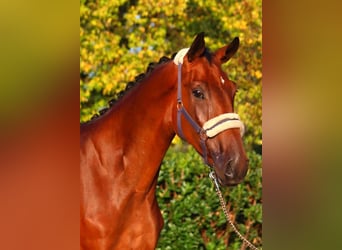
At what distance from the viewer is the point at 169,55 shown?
13.9 feet

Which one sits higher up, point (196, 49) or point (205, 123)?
point (196, 49)

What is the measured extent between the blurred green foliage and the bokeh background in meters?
2.68

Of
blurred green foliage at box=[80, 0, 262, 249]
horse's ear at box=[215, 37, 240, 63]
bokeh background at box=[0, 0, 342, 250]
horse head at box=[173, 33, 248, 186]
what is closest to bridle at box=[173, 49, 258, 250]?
horse head at box=[173, 33, 248, 186]

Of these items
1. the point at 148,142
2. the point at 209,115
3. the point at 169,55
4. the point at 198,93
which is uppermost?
the point at 169,55

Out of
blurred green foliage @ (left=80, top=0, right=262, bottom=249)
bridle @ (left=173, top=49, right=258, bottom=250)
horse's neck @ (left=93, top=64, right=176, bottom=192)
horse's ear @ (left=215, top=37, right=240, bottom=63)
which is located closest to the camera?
bridle @ (left=173, top=49, right=258, bottom=250)

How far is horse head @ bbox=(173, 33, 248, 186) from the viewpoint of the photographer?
2363 millimetres

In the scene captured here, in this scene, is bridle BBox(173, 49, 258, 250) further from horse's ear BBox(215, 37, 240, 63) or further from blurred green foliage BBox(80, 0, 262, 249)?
blurred green foliage BBox(80, 0, 262, 249)
